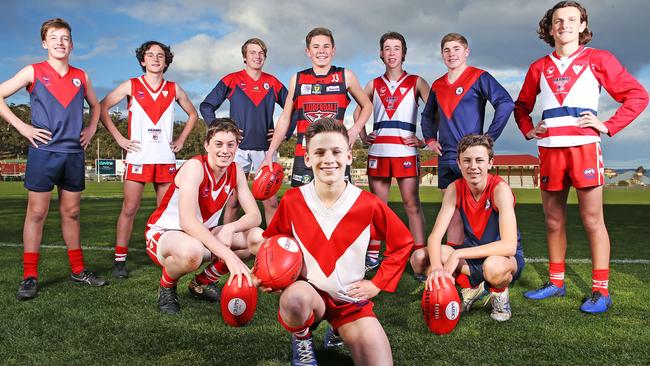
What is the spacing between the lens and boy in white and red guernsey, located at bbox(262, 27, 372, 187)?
5082 mm

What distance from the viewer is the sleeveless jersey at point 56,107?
450cm

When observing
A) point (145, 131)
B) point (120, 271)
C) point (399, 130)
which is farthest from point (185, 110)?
point (399, 130)

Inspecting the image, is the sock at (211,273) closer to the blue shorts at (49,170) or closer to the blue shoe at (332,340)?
the blue shoe at (332,340)

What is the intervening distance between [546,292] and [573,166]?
103 centimetres

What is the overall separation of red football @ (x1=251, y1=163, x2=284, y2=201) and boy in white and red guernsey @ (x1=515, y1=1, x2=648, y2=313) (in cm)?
227

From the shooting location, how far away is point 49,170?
14.7 feet

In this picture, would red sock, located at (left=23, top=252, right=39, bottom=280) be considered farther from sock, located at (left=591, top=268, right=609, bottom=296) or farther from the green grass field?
sock, located at (left=591, top=268, right=609, bottom=296)

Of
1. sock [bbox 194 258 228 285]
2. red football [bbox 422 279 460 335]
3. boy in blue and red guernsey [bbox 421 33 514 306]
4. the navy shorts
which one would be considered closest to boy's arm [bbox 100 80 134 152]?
the navy shorts

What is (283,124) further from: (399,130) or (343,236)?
(343,236)

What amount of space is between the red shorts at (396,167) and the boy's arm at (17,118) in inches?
119

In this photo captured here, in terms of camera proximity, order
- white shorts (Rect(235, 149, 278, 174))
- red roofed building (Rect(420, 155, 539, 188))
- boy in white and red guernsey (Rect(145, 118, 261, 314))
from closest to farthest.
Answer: boy in white and red guernsey (Rect(145, 118, 261, 314)) < white shorts (Rect(235, 149, 278, 174)) < red roofed building (Rect(420, 155, 539, 188))

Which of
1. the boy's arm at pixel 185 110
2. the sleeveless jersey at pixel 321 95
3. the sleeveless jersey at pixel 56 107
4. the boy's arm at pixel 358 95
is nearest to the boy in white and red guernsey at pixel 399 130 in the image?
the boy's arm at pixel 358 95

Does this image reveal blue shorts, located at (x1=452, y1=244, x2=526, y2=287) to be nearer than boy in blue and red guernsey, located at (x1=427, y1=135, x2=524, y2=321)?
No

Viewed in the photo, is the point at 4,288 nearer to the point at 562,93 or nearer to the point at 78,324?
the point at 78,324
